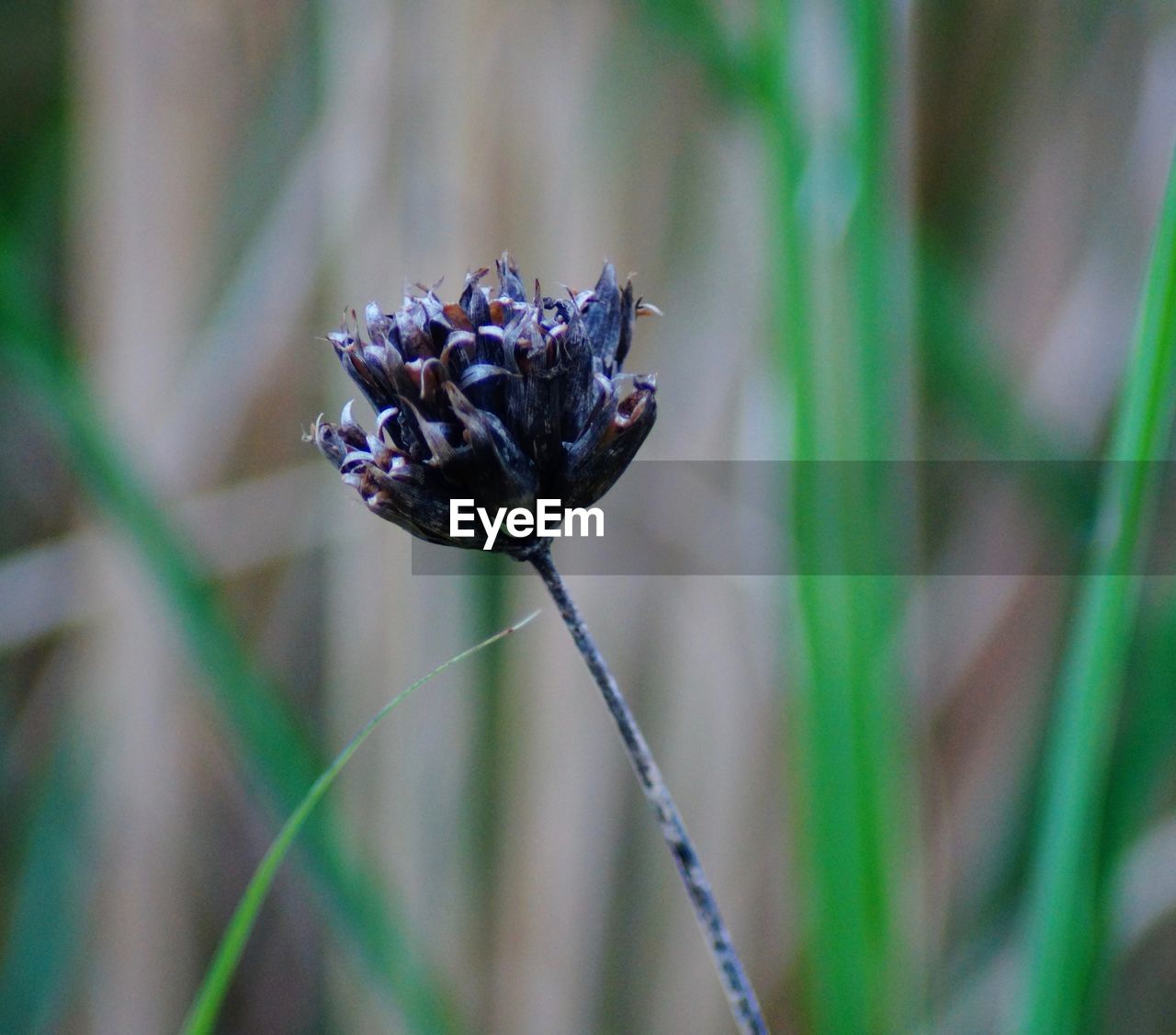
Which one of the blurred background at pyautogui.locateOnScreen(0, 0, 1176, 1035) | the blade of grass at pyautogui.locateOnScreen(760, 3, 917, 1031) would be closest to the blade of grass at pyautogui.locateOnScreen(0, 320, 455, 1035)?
the blurred background at pyautogui.locateOnScreen(0, 0, 1176, 1035)

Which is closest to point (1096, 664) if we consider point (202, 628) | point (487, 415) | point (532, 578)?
point (487, 415)

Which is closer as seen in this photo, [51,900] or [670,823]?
[670,823]

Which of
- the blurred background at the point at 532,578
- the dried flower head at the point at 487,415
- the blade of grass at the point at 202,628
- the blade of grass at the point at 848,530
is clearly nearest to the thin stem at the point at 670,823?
the dried flower head at the point at 487,415

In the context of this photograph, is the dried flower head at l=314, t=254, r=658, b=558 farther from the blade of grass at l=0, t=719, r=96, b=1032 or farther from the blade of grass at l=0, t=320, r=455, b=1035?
the blade of grass at l=0, t=719, r=96, b=1032

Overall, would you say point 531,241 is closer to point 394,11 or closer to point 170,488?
point 394,11

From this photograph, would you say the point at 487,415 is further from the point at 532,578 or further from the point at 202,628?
the point at 532,578

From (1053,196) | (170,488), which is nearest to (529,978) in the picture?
(170,488)

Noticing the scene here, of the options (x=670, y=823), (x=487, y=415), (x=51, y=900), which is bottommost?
(x=51, y=900)
